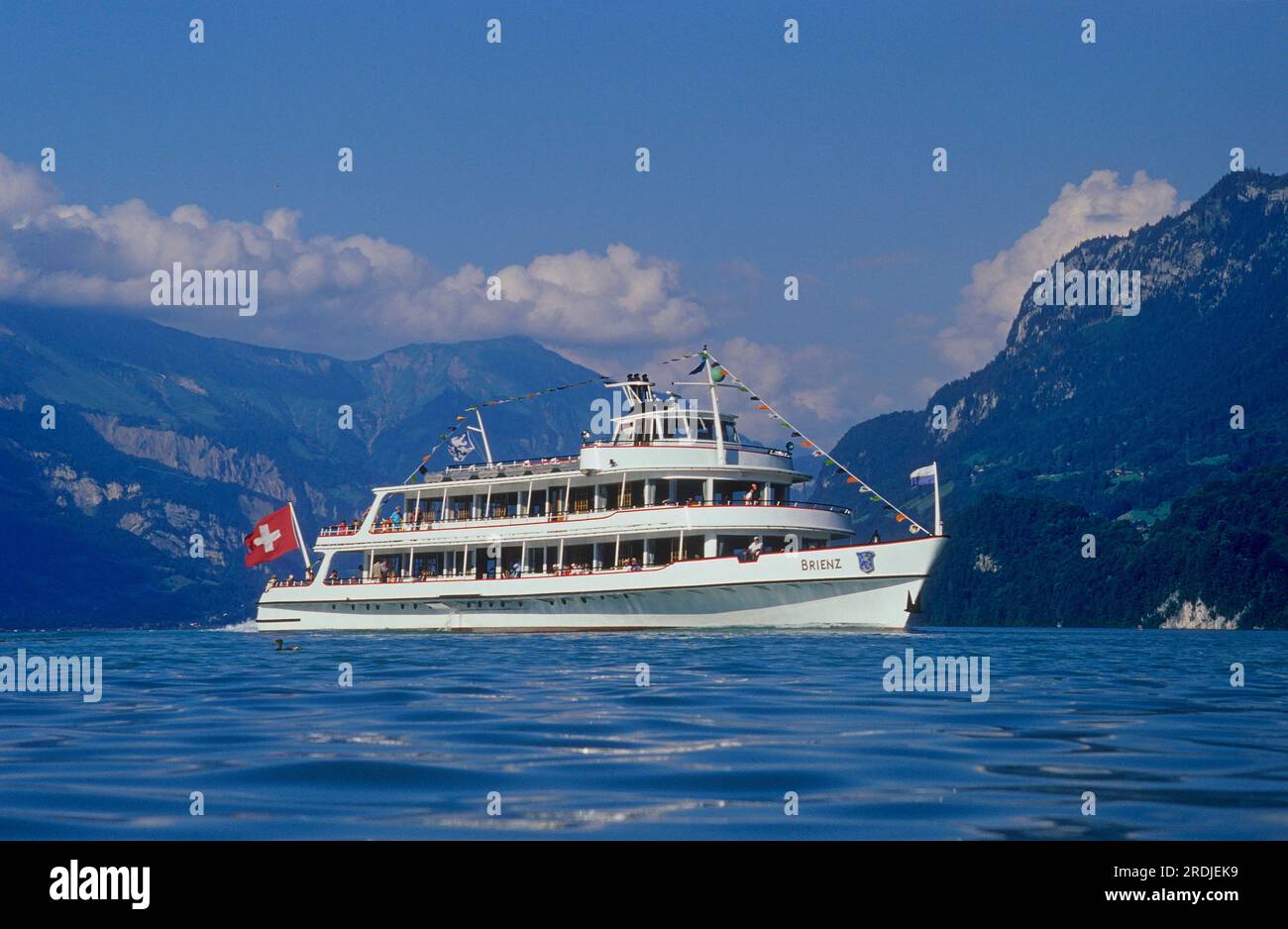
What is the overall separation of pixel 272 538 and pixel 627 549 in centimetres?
1749

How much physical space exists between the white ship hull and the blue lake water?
2396cm

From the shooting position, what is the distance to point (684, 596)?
55.7 meters

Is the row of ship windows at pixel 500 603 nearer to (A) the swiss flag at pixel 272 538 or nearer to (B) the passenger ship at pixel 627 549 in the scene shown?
(B) the passenger ship at pixel 627 549

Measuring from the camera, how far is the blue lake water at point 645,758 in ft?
35.8

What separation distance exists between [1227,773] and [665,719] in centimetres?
761

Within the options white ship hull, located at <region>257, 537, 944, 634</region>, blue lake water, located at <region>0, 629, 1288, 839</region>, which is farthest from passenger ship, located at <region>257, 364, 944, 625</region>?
blue lake water, located at <region>0, 629, 1288, 839</region>

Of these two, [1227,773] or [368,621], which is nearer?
[1227,773]

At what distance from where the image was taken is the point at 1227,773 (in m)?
13.4
